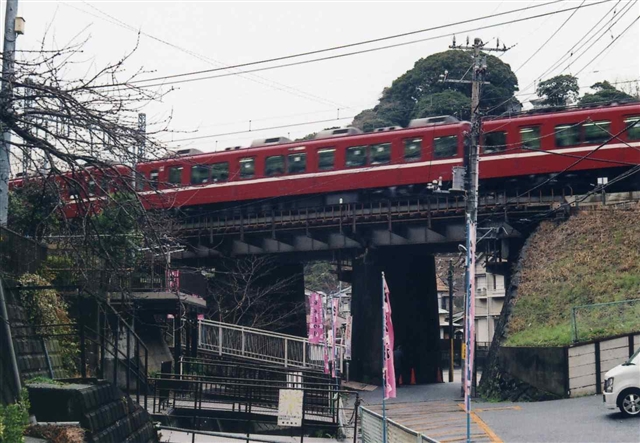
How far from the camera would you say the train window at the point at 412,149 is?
121 feet

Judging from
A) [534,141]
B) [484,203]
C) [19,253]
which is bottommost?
[19,253]

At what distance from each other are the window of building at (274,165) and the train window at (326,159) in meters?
1.89

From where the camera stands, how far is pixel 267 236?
139 ft

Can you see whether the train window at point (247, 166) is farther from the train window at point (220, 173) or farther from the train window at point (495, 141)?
the train window at point (495, 141)

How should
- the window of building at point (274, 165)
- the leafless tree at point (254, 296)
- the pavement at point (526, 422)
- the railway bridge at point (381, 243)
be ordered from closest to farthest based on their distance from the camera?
1. the pavement at point (526, 422)
2. the railway bridge at point (381, 243)
3. the window of building at point (274, 165)
4. the leafless tree at point (254, 296)

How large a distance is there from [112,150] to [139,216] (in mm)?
1019

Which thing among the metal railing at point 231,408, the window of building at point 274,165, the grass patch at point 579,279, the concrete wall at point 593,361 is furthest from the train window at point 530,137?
the metal railing at point 231,408

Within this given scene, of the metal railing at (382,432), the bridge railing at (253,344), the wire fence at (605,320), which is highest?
the wire fence at (605,320)

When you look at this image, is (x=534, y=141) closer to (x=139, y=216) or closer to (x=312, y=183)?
(x=312, y=183)

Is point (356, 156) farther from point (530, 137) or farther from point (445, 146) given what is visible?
point (530, 137)

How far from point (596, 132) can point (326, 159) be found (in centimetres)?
1156

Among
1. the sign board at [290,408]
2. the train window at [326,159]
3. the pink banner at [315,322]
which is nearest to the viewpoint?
the sign board at [290,408]

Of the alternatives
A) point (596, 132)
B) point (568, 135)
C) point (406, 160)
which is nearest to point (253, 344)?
point (406, 160)

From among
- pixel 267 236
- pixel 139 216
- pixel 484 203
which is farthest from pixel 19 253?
pixel 267 236
